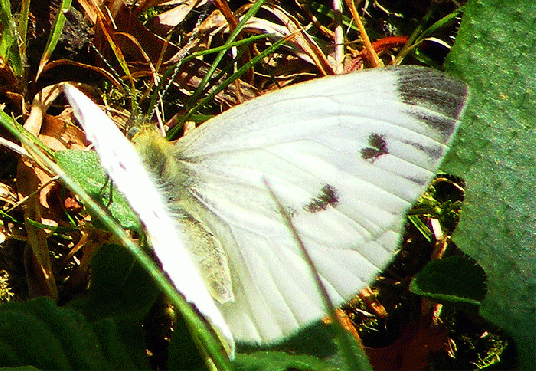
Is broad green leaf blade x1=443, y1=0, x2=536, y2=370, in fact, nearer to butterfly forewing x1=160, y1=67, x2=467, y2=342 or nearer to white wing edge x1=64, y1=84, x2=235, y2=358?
butterfly forewing x1=160, y1=67, x2=467, y2=342

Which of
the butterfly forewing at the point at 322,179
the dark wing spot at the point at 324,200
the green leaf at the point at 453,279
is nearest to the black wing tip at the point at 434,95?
the butterfly forewing at the point at 322,179

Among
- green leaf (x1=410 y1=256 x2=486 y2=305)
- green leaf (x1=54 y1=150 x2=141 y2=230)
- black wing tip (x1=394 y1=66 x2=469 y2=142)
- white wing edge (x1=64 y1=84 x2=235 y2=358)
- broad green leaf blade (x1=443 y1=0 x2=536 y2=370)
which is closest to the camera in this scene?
white wing edge (x1=64 y1=84 x2=235 y2=358)

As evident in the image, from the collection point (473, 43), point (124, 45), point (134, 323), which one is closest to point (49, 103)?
point (124, 45)

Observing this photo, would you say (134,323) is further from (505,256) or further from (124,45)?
(124,45)

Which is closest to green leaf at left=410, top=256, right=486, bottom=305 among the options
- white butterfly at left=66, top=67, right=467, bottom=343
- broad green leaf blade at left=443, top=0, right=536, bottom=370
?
broad green leaf blade at left=443, top=0, right=536, bottom=370

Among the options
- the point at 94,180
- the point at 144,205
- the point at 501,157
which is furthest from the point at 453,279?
the point at 94,180

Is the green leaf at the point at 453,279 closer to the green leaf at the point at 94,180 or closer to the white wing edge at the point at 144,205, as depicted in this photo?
the white wing edge at the point at 144,205
